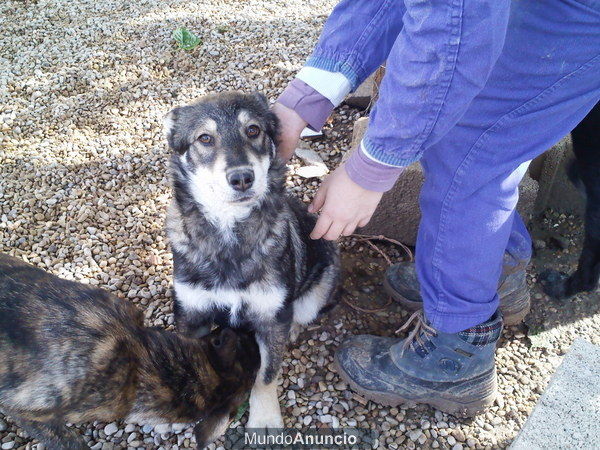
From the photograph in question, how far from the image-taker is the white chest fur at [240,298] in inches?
96.3

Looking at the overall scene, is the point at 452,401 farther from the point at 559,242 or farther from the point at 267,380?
the point at 559,242

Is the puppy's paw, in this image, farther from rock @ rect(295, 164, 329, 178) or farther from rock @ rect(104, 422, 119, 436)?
rock @ rect(295, 164, 329, 178)

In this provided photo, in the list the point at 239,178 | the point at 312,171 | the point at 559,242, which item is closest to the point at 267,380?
the point at 239,178

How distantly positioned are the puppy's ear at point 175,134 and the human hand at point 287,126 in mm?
496

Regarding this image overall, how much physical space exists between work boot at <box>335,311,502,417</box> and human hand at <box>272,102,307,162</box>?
1.22 metres

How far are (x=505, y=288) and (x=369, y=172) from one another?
5.05 feet

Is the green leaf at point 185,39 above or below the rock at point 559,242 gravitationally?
above

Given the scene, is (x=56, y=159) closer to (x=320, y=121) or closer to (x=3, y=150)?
(x=3, y=150)

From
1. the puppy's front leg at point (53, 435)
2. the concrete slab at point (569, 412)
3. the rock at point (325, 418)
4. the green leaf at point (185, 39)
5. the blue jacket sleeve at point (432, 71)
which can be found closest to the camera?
the blue jacket sleeve at point (432, 71)

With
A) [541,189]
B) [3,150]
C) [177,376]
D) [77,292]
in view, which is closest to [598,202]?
[541,189]

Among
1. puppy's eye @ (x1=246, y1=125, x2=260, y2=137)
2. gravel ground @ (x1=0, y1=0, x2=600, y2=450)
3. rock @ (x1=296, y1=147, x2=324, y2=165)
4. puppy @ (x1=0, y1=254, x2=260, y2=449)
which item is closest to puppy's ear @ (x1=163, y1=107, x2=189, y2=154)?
puppy's eye @ (x1=246, y1=125, x2=260, y2=137)

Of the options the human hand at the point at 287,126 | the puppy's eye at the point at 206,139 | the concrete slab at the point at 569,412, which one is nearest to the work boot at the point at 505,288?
the concrete slab at the point at 569,412

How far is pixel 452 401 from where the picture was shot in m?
2.60

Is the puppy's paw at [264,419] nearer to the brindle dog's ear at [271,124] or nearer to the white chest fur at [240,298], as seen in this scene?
the white chest fur at [240,298]
